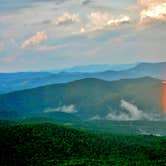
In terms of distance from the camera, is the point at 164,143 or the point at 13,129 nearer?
the point at 13,129

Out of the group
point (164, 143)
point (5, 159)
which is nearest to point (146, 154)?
point (164, 143)

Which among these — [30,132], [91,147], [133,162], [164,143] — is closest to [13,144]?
[30,132]

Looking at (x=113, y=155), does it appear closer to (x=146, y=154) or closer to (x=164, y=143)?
(x=146, y=154)

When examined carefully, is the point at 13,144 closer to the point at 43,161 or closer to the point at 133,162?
the point at 43,161

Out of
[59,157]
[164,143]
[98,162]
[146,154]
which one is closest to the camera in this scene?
[98,162]

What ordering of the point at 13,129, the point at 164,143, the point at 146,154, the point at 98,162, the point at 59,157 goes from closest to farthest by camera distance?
the point at 98,162, the point at 59,157, the point at 146,154, the point at 13,129, the point at 164,143

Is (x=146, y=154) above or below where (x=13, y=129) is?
below
